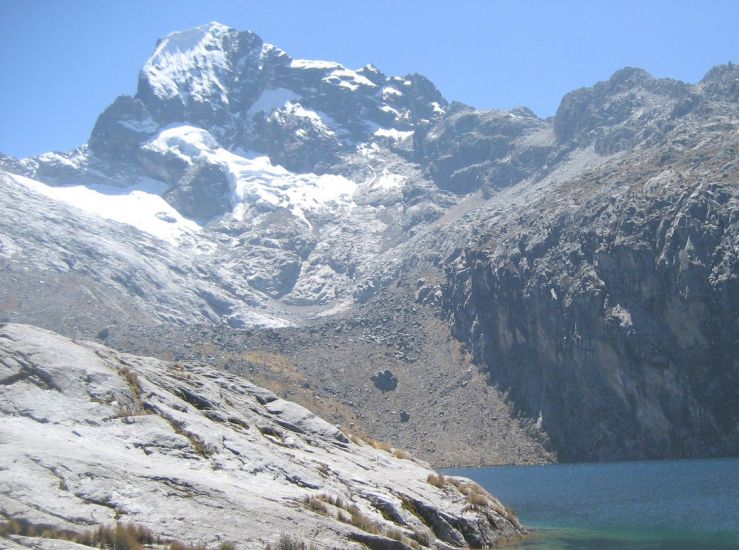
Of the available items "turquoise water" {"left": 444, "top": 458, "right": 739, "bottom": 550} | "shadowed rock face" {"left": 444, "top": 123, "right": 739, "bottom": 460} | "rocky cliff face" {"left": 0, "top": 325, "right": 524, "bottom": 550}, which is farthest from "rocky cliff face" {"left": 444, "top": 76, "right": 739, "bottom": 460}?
"rocky cliff face" {"left": 0, "top": 325, "right": 524, "bottom": 550}

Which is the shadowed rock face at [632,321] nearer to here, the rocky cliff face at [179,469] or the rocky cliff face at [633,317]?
the rocky cliff face at [633,317]

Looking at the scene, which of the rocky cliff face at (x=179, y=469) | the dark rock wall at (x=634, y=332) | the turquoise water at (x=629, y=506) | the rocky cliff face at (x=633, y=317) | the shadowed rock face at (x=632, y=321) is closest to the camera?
the rocky cliff face at (x=179, y=469)

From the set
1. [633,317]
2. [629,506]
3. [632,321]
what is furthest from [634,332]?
[629,506]

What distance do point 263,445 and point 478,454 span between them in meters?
124

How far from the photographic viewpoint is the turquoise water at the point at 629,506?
44.6 meters

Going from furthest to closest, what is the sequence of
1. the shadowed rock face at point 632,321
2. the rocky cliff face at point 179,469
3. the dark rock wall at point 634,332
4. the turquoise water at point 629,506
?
the shadowed rock face at point 632,321, the dark rock wall at point 634,332, the turquoise water at point 629,506, the rocky cliff face at point 179,469

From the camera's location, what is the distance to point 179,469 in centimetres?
2709

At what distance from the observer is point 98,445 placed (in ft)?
88.4

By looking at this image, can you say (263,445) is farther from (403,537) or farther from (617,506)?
(617,506)

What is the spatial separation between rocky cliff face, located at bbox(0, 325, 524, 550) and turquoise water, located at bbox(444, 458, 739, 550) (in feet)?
29.2

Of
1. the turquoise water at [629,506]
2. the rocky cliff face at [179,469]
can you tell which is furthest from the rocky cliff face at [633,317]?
the rocky cliff face at [179,469]

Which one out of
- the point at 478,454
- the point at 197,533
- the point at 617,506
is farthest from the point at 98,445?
the point at 478,454

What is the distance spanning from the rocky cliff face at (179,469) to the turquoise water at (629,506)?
29.2 feet

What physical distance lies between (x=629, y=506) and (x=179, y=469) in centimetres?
4949
